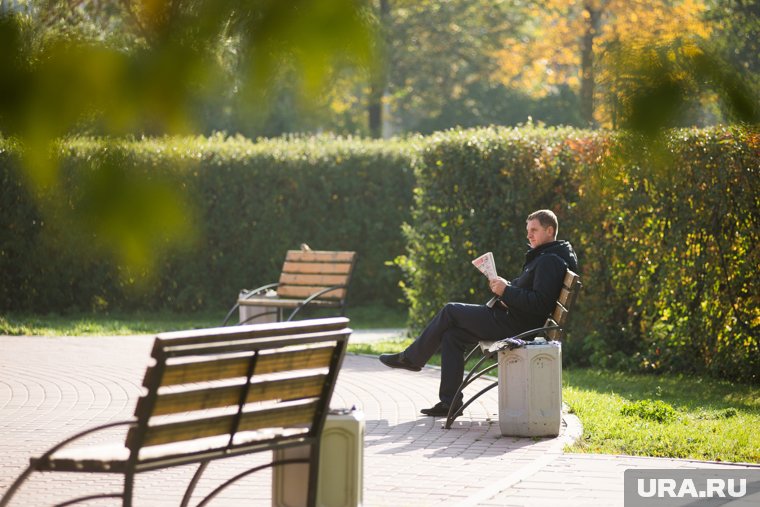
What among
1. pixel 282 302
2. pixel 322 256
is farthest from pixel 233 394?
pixel 322 256

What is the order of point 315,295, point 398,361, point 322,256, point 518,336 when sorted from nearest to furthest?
1. point 518,336
2. point 398,361
3. point 315,295
4. point 322,256

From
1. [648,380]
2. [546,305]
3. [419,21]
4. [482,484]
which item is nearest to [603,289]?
[648,380]

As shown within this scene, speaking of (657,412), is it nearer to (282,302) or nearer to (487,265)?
(487,265)

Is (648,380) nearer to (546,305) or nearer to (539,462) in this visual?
(546,305)

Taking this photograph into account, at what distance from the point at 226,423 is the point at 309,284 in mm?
9210

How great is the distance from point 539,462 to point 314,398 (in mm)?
2064

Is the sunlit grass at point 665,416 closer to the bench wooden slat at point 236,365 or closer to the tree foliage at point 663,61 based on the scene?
the bench wooden slat at point 236,365

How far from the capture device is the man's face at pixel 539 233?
27.5ft

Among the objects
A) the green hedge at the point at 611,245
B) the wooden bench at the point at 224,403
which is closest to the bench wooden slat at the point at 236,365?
the wooden bench at the point at 224,403

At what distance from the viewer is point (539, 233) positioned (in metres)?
8.39

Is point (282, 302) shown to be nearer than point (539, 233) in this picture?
No

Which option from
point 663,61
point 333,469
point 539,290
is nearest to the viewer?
point 663,61

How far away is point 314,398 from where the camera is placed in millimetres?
4672

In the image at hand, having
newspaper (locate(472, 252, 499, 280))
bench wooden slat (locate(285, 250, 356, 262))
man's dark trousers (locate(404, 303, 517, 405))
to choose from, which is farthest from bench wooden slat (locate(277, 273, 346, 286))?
newspaper (locate(472, 252, 499, 280))
